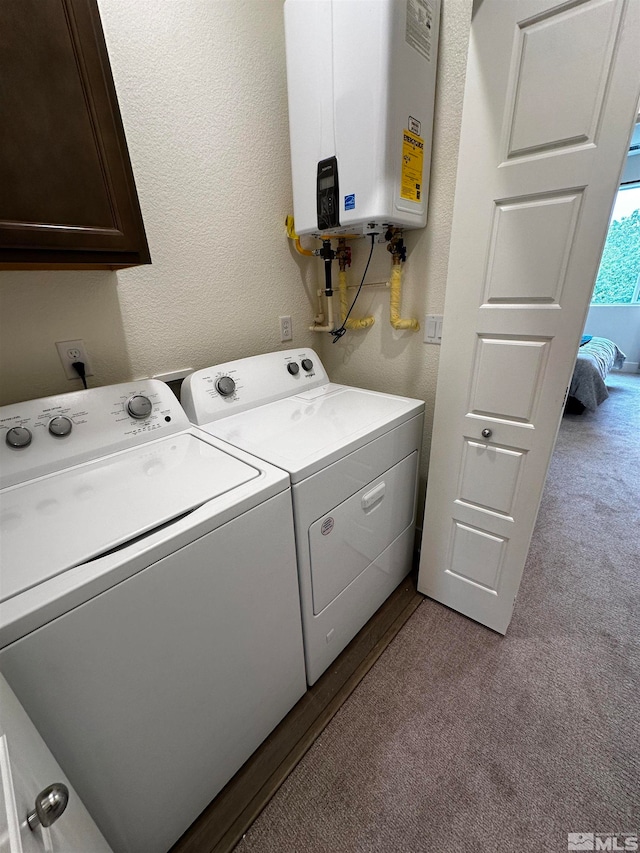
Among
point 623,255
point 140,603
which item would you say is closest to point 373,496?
point 140,603

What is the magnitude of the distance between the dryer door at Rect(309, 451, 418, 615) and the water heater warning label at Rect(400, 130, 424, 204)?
0.95 metres

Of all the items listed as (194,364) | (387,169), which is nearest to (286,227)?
(387,169)

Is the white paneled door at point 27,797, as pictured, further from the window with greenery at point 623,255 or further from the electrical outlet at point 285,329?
the window with greenery at point 623,255

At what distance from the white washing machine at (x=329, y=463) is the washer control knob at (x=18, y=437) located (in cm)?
47

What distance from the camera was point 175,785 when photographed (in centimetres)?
86

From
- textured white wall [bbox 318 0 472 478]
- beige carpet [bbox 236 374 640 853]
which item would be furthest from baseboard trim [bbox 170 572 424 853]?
textured white wall [bbox 318 0 472 478]

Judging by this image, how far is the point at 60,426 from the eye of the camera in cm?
101

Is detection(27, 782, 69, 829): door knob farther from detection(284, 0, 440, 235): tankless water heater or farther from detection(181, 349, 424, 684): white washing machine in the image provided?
detection(284, 0, 440, 235): tankless water heater

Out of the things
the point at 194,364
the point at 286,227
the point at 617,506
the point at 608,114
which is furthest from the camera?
the point at 617,506

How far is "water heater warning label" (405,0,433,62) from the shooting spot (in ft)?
3.49

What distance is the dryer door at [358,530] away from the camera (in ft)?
3.59

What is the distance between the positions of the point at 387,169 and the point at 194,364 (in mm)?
982

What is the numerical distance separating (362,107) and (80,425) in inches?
51.5

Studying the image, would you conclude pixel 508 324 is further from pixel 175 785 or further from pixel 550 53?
pixel 175 785
